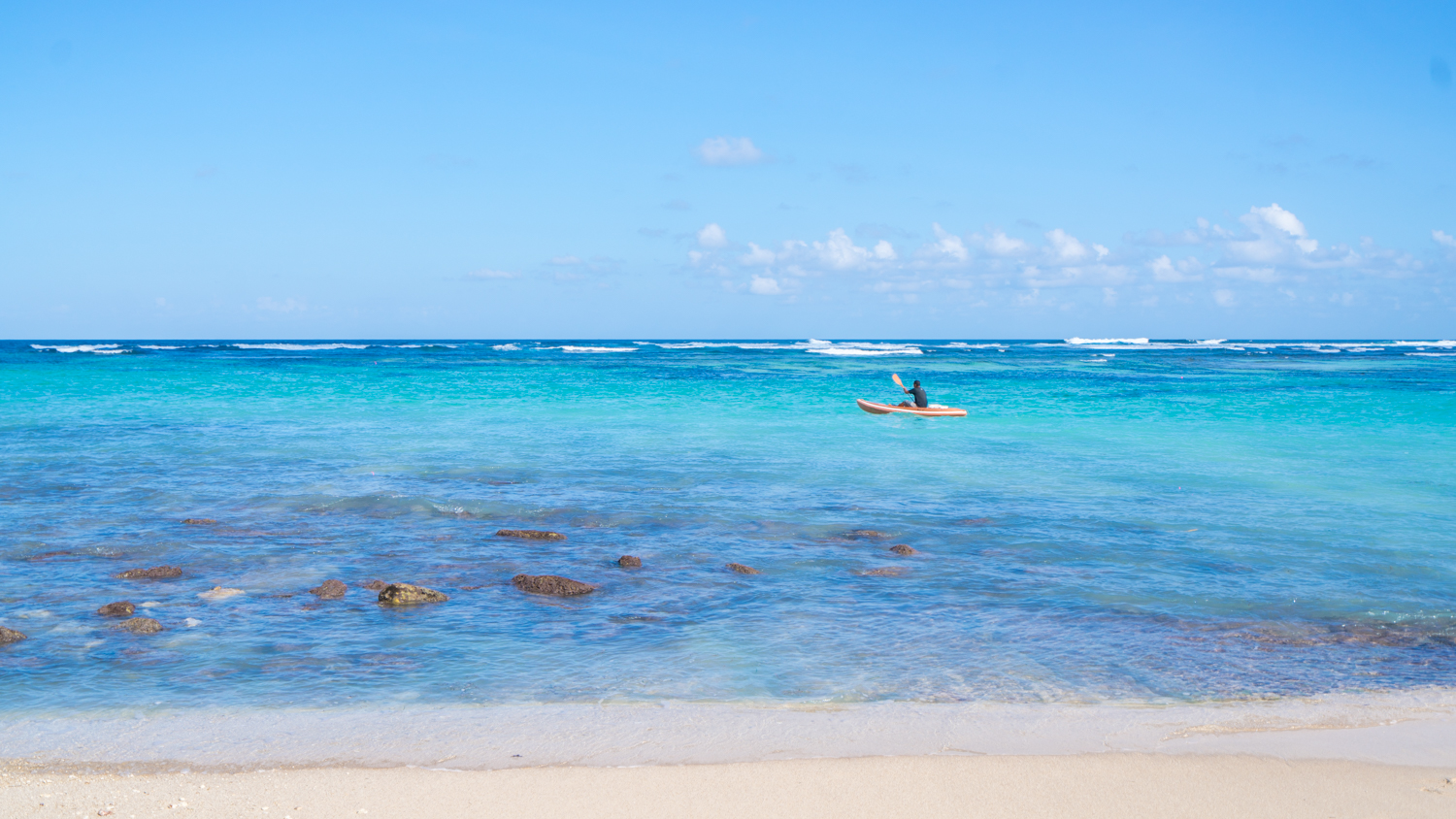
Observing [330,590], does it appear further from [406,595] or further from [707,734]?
[707,734]

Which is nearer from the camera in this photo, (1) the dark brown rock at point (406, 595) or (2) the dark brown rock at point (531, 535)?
(1) the dark brown rock at point (406, 595)

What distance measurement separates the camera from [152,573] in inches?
356

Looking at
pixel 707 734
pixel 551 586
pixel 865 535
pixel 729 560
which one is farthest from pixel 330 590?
pixel 865 535

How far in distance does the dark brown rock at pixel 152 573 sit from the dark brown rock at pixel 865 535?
6945 millimetres

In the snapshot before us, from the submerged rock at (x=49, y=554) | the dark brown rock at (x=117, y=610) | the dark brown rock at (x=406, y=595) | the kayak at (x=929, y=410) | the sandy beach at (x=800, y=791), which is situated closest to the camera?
the sandy beach at (x=800, y=791)

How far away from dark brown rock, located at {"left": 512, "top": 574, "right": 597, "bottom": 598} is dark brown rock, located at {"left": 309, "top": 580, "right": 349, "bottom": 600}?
1.52 m

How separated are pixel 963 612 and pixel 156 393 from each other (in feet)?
109

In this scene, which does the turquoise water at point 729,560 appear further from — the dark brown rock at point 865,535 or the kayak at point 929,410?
the kayak at point 929,410

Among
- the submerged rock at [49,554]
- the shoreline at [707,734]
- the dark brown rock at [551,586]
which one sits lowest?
the shoreline at [707,734]

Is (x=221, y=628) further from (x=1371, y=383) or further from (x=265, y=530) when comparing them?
(x=1371, y=383)

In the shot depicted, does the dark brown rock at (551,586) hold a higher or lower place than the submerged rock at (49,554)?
higher

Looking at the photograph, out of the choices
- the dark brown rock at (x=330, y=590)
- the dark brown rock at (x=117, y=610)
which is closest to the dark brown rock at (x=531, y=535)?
the dark brown rock at (x=330, y=590)

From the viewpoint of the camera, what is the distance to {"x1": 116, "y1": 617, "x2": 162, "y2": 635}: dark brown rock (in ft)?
24.2

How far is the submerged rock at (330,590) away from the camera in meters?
8.38
